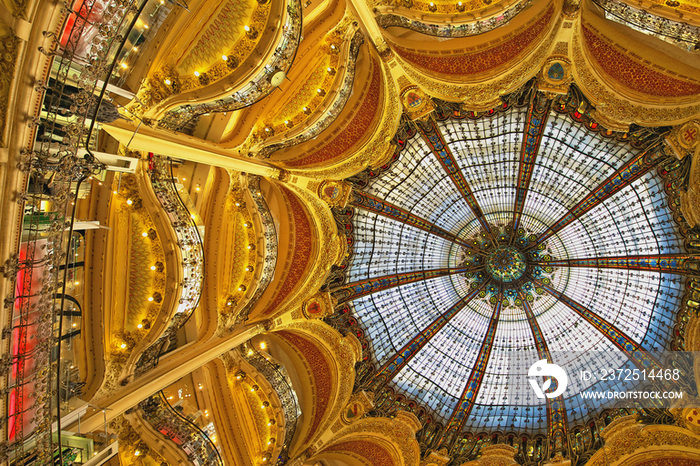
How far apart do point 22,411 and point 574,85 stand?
17.3 m

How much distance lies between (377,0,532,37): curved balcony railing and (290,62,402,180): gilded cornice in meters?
2.03

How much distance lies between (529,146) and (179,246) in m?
14.5

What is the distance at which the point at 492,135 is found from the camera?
51.6 feet

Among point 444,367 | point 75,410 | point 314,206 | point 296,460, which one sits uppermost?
point 314,206

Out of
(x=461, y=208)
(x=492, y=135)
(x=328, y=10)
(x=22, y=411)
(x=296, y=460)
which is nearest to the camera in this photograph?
(x=22, y=411)

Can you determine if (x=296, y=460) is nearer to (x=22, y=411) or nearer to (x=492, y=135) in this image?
(x=22, y=411)

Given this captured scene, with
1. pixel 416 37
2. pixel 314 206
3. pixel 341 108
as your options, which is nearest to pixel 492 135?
pixel 416 37

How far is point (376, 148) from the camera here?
596 inches

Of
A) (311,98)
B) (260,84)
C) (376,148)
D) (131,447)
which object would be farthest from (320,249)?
(131,447)

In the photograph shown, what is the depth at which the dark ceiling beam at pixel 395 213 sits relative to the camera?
17078 millimetres

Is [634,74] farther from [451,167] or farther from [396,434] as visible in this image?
[396,434]

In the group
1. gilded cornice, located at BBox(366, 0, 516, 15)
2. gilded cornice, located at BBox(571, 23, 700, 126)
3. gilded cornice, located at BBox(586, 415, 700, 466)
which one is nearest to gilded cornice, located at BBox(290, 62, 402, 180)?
gilded cornice, located at BBox(366, 0, 516, 15)

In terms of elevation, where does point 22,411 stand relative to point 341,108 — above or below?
below

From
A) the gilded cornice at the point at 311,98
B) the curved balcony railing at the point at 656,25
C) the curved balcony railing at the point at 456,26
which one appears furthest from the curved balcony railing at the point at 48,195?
the curved balcony railing at the point at 656,25
